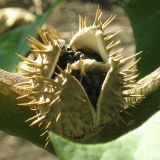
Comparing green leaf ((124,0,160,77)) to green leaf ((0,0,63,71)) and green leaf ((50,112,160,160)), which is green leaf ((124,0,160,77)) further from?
green leaf ((50,112,160,160))

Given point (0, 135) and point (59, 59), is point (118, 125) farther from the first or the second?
point (0, 135)

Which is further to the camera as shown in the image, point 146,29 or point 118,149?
point 146,29

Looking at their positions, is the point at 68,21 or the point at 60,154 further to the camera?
the point at 68,21

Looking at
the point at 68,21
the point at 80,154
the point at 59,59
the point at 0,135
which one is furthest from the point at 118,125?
the point at 68,21

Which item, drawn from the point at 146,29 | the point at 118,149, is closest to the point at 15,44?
the point at 146,29

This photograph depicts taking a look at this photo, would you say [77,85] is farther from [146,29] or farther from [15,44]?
[15,44]

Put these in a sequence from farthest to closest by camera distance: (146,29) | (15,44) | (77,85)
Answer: (15,44)
(146,29)
(77,85)

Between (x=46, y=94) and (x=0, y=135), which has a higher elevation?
(x=46, y=94)
